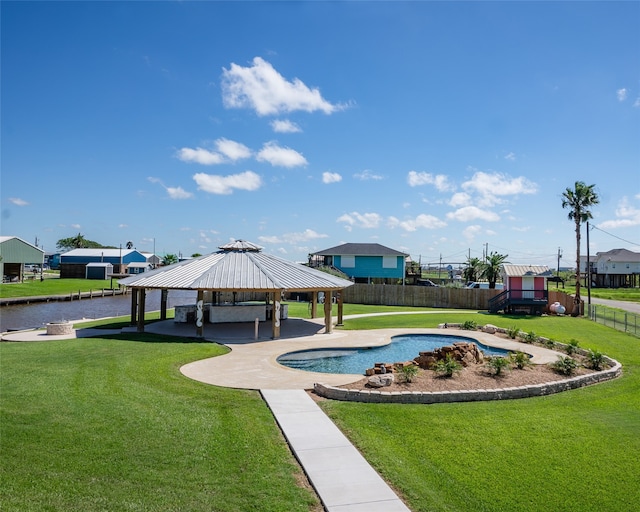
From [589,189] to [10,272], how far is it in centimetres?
6876

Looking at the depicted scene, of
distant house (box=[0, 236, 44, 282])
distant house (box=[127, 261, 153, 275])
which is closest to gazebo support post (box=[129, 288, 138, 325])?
distant house (box=[0, 236, 44, 282])

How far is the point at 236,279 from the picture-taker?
20484 millimetres

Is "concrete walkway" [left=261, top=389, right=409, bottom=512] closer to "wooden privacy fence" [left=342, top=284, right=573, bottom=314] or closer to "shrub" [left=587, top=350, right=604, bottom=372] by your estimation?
"shrub" [left=587, top=350, right=604, bottom=372]

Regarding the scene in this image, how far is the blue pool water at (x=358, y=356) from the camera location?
15578mm

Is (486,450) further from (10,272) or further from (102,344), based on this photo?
(10,272)

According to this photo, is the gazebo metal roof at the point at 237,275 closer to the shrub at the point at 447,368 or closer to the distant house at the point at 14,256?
the shrub at the point at 447,368

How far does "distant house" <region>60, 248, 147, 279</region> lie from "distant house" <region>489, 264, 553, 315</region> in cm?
7219

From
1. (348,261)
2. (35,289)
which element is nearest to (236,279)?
(348,261)

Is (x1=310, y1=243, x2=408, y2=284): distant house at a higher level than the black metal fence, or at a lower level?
higher

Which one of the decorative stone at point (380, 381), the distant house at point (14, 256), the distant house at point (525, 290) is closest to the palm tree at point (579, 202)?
the distant house at point (525, 290)

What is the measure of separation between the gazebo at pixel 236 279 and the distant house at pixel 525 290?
590 inches

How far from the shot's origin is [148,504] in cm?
597

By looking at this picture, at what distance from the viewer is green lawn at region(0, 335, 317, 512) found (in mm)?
6145

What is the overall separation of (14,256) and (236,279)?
54588 millimetres
